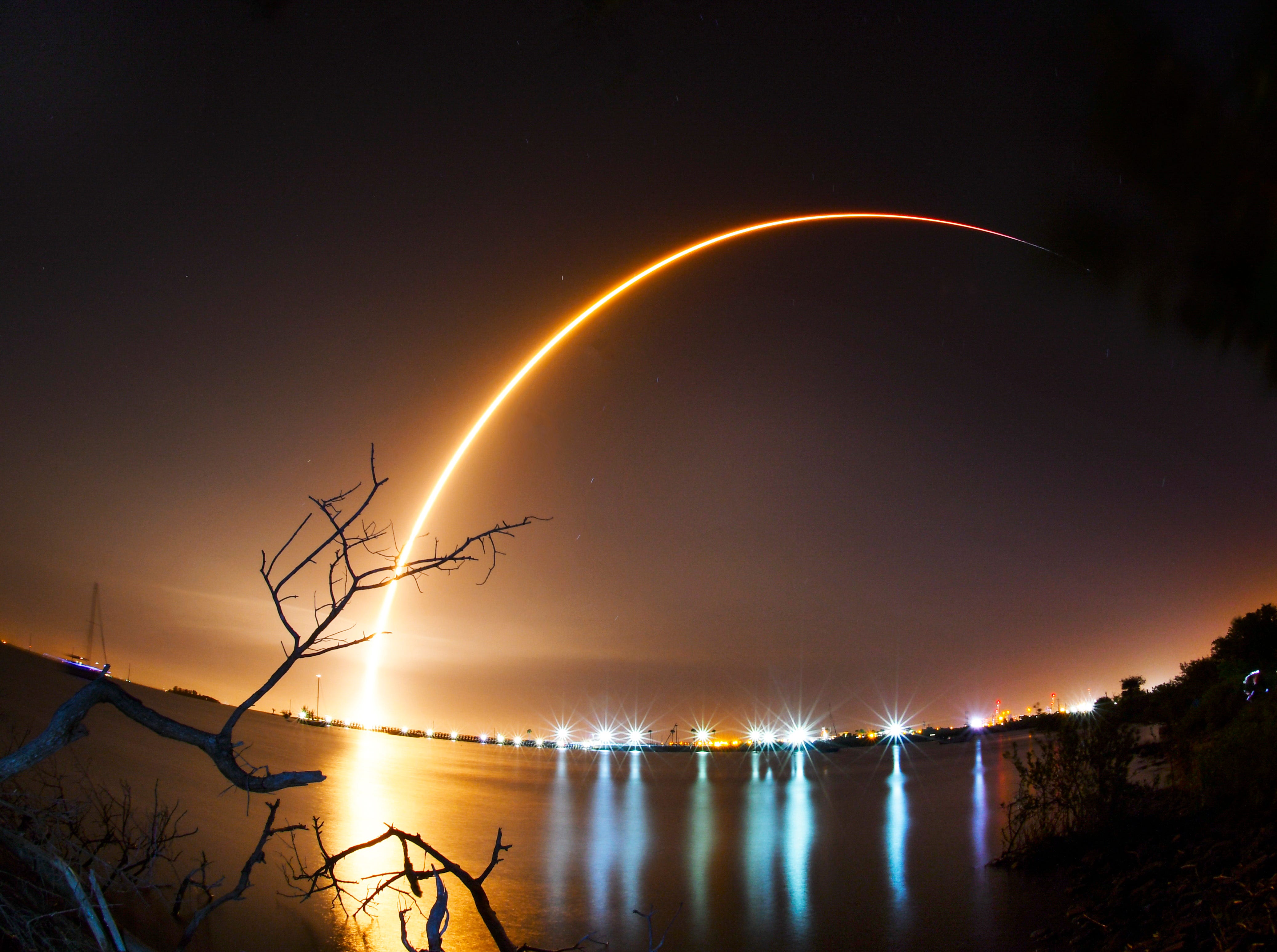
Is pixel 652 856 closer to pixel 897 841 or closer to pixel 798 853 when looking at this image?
pixel 798 853

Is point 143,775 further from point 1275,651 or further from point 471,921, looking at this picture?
point 1275,651

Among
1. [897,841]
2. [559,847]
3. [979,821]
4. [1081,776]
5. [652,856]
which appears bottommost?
[559,847]

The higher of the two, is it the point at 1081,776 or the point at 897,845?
the point at 1081,776

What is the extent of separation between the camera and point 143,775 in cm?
3800

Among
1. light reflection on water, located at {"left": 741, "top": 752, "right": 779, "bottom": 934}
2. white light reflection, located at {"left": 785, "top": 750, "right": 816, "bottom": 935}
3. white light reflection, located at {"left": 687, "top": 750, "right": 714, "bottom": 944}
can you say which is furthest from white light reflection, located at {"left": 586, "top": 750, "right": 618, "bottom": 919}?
white light reflection, located at {"left": 785, "top": 750, "right": 816, "bottom": 935}

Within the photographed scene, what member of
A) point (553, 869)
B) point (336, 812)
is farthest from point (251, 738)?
point (553, 869)

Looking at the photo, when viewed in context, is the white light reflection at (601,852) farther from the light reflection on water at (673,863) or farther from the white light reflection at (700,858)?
the white light reflection at (700,858)

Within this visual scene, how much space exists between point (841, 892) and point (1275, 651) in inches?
830

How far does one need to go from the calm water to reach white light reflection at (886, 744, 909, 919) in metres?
0.15

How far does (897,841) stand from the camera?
126ft

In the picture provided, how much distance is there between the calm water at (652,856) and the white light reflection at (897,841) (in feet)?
0.49

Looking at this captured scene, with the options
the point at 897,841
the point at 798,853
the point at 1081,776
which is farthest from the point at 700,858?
the point at 1081,776

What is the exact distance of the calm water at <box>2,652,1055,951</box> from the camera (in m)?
19.4

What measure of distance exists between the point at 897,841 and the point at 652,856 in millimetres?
12605
